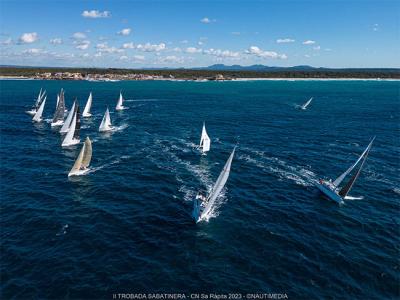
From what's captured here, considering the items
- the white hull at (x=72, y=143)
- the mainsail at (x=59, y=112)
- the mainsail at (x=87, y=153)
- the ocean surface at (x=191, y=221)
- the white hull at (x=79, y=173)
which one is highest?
the mainsail at (x=59, y=112)

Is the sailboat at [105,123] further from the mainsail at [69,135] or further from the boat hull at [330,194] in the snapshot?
the boat hull at [330,194]

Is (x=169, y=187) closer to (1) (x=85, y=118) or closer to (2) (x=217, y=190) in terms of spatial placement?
(2) (x=217, y=190)

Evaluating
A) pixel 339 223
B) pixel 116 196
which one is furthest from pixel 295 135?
pixel 116 196

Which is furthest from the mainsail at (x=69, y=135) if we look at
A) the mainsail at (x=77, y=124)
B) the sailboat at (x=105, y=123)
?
the sailboat at (x=105, y=123)

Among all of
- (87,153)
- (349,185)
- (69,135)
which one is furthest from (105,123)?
(349,185)

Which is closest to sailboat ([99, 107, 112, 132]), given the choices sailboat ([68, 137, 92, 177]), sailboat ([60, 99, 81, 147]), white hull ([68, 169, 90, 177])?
sailboat ([60, 99, 81, 147])

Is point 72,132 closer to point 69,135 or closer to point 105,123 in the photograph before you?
point 69,135

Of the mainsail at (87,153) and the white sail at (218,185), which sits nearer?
the white sail at (218,185)
